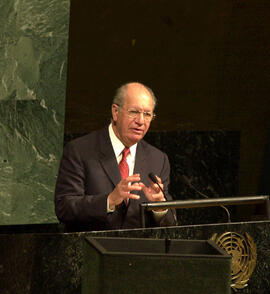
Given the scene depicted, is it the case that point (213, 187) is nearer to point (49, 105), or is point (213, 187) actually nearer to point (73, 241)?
point (49, 105)

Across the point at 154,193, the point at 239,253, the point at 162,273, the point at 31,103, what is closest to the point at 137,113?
the point at 154,193

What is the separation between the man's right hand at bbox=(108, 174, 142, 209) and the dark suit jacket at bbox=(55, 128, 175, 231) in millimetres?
42

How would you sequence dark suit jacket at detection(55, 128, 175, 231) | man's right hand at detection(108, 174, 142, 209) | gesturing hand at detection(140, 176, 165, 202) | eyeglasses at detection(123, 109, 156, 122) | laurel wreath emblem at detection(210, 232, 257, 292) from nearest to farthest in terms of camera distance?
laurel wreath emblem at detection(210, 232, 257, 292) < man's right hand at detection(108, 174, 142, 209) < gesturing hand at detection(140, 176, 165, 202) < dark suit jacket at detection(55, 128, 175, 231) < eyeglasses at detection(123, 109, 156, 122)

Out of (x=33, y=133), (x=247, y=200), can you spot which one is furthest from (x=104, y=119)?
(x=247, y=200)

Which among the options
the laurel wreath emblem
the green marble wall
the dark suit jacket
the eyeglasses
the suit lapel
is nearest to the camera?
the laurel wreath emblem

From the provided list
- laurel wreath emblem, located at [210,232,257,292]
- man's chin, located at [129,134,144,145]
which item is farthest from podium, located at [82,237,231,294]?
man's chin, located at [129,134,144,145]

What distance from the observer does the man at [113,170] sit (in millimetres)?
3402

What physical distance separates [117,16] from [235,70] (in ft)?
3.04

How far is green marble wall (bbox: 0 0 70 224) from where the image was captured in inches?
193

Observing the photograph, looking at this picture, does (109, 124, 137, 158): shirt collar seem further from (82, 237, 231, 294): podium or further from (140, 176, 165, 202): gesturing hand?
(82, 237, 231, 294): podium

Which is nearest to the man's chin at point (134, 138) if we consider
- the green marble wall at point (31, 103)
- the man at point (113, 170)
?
the man at point (113, 170)

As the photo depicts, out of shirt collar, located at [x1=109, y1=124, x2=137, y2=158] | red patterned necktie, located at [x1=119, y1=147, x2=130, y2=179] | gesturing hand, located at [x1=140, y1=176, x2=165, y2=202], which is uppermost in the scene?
shirt collar, located at [x1=109, y1=124, x2=137, y2=158]

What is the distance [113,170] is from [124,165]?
3.9 inches

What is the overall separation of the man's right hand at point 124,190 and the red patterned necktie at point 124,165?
15.4 inches
